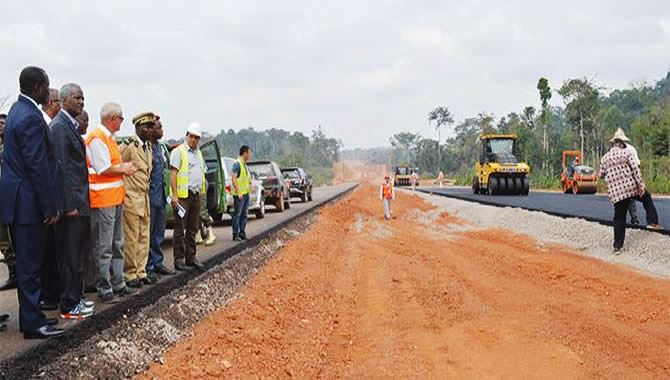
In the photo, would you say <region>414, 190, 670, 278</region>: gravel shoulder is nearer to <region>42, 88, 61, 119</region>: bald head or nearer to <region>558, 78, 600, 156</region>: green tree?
<region>42, 88, 61, 119</region>: bald head

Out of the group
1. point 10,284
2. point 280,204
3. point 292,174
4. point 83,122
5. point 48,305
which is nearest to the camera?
point 48,305

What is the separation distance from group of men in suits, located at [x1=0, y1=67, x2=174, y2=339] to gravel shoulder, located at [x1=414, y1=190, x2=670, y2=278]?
7.53 m

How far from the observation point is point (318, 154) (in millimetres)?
131875

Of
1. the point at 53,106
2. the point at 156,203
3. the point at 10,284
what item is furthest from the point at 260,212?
the point at 53,106

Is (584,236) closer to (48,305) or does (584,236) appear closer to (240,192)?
(240,192)

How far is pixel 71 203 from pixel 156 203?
6.97ft

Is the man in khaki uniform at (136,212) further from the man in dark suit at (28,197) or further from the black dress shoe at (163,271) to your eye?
the man in dark suit at (28,197)

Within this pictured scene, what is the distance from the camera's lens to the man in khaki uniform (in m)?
6.21

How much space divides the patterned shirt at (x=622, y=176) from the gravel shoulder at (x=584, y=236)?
3.30 feet

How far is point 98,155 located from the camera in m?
5.57

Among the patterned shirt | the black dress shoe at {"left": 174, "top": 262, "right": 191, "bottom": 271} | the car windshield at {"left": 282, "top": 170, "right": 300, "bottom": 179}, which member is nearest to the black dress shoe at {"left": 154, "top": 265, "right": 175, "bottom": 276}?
the black dress shoe at {"left": 174, "top": 262, "right": 191, "bottom": 271}

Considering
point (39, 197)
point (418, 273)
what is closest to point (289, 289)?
point (418, 273)

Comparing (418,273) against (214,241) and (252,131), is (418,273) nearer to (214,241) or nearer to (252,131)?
(214,241)

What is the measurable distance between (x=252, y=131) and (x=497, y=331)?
157 metres
